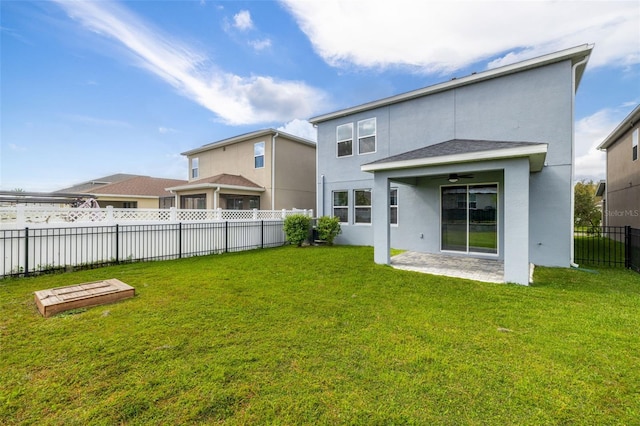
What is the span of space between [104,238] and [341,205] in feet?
28.5

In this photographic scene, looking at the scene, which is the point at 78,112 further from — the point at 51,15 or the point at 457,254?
the point at 457,254

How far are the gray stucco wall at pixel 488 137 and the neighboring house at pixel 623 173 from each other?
21.5 feet

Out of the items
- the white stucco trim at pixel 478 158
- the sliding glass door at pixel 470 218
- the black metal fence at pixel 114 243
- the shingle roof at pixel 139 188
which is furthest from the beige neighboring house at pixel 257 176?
the sliding glass door at pixel 470 218

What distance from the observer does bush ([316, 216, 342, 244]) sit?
1152cm

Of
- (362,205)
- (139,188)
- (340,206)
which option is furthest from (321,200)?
(139,188)

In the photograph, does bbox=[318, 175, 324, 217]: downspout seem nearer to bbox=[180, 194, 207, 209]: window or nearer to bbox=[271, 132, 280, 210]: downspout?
bbox=[271, 132, 280, 210]: downspout

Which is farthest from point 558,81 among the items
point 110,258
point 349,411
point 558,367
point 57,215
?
point 57,215

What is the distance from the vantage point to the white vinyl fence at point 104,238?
6.48 metres

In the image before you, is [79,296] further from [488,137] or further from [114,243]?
[488,137]

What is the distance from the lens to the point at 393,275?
21.2 ft

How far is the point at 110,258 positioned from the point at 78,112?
472 inches

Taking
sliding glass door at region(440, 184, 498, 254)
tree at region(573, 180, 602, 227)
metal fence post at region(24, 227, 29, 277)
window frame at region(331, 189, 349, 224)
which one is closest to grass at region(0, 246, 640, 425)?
metal fence post at region(24, 227, 29, 277)

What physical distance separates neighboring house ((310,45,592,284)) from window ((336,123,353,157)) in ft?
0.17

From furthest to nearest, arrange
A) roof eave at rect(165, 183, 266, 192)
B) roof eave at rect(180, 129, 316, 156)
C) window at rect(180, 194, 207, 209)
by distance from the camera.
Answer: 1. window at rect(180, 194, 207, 209)
2. roof eave at rect(180, 129, 316, 156)
3. roof eave at rect(165, 183, 266, 192)
